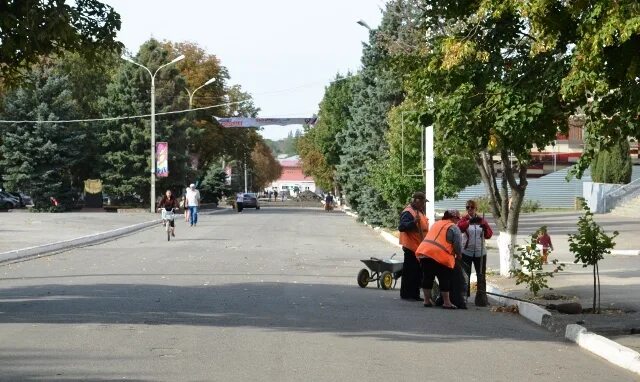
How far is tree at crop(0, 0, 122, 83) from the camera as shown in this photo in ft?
45.5

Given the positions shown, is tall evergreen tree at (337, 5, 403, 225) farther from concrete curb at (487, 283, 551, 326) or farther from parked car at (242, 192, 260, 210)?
concrete curb at (487, 283, 551, 326)

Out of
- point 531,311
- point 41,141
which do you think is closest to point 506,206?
point 531,311

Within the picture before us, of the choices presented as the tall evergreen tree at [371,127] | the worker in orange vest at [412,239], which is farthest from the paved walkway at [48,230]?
the worker in orange vest at [412,239]

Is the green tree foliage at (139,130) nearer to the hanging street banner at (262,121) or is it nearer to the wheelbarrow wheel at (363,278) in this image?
the hanging street banner at (262,121)

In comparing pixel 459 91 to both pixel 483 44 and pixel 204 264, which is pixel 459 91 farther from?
pixel 204 264

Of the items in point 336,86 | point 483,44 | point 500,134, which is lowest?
point 500,134

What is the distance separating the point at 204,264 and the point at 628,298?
1027cm

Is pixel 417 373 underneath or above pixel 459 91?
underneath

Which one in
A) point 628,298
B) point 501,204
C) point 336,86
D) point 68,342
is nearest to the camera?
point 68,342

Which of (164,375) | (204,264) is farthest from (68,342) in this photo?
(204,264)

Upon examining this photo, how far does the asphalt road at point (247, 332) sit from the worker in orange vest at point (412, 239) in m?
0.44

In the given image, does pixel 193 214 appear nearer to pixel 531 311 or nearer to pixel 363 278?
pixel 363 278

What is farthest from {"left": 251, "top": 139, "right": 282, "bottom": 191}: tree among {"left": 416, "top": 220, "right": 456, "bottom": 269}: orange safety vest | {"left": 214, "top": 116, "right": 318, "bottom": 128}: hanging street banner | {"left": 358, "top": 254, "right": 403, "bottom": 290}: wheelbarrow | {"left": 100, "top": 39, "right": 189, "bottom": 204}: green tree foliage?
{"left": 416, "top": 220, "right": 456, "bottom": 269}: orange safety vest

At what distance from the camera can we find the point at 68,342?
1153 cm
